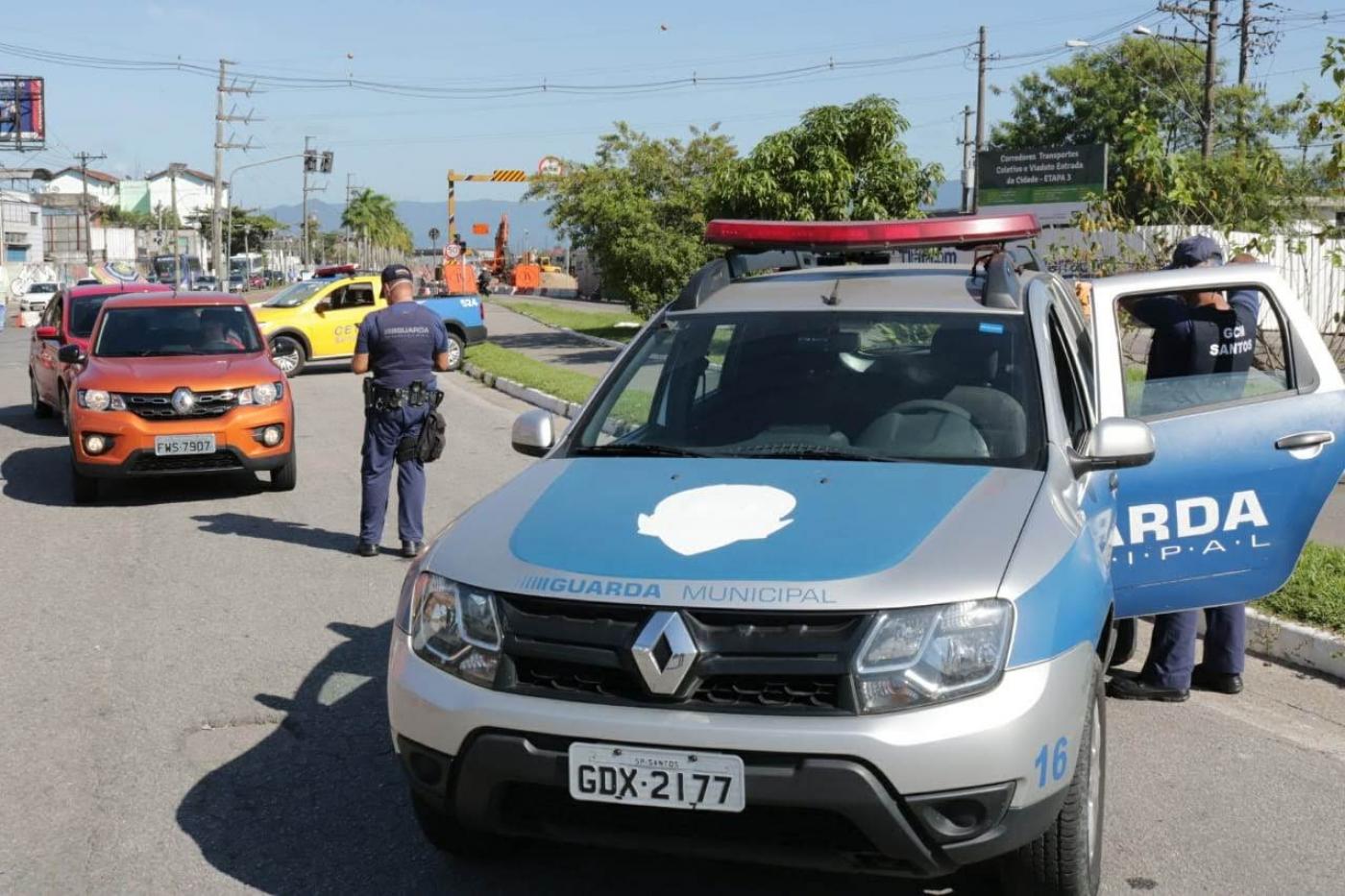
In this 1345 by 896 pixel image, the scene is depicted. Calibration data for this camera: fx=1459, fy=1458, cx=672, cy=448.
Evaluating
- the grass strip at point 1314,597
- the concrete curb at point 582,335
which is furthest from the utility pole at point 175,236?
the grass strip at point 1314,597

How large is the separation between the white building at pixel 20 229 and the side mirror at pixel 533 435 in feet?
323

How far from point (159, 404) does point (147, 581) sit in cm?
309

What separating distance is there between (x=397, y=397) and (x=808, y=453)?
16.6ft

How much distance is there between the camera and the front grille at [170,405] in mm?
11102

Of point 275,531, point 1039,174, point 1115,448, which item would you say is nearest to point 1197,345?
point 1115,448

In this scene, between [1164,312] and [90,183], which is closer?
[1164,312]

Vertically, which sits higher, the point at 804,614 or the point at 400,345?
the point at 400,345

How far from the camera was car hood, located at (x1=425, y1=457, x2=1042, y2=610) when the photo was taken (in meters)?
3.41

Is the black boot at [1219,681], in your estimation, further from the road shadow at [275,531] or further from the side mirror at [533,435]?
the road shadow at [275,531]

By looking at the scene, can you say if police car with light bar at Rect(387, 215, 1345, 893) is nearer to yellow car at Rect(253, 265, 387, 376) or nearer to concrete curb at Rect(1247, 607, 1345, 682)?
concrete curb at Rect(1247, 607, 1345, 682)

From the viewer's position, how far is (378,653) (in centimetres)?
670

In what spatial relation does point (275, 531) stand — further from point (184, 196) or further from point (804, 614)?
point (184, 196)

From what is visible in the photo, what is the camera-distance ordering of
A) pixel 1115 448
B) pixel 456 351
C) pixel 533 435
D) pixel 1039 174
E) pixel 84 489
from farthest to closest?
pixel 1039 174
pixel 456 351
pixel 84 489
pixel 533 435
pixel 1115 448

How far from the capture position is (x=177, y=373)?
11359 millimetres
